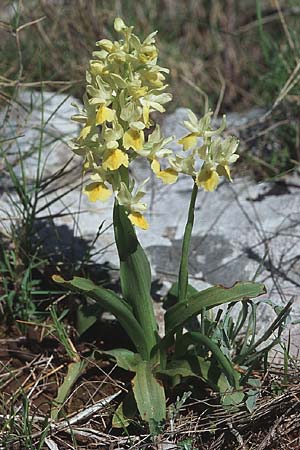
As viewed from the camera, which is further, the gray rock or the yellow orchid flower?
the gray rock

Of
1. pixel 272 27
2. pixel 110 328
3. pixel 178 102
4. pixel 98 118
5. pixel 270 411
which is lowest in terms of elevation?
pixel 270 411

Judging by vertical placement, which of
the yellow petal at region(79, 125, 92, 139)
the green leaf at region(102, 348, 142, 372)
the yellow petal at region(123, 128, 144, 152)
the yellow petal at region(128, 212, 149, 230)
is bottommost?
the green leaf at region(102, 348, 142, 372)

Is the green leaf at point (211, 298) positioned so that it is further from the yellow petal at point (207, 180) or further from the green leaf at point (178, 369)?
the yellow petal at point (207, 180)

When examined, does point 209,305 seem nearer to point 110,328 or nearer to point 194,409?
point 194,409

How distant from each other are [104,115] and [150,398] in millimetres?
612

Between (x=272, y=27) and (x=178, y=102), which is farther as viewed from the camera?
(x=272, y=27)

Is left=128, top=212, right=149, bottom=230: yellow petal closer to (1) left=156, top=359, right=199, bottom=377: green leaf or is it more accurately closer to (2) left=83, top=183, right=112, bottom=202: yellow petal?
(2) left=83, top=183, right=112, bottom=202: yellow petal

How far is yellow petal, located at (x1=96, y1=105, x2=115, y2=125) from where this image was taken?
5.01 feet

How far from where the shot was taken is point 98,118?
5.02 ft

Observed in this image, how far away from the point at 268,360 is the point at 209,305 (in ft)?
1.00

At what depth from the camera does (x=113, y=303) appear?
66.1 inches

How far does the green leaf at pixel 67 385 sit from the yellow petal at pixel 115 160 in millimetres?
495

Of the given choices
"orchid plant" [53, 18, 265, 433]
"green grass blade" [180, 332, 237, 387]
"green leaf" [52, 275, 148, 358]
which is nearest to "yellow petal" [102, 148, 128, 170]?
"orchid plant" [53, 18, 265, 433]

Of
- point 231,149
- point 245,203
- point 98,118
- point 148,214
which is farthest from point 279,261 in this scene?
point 98,118
